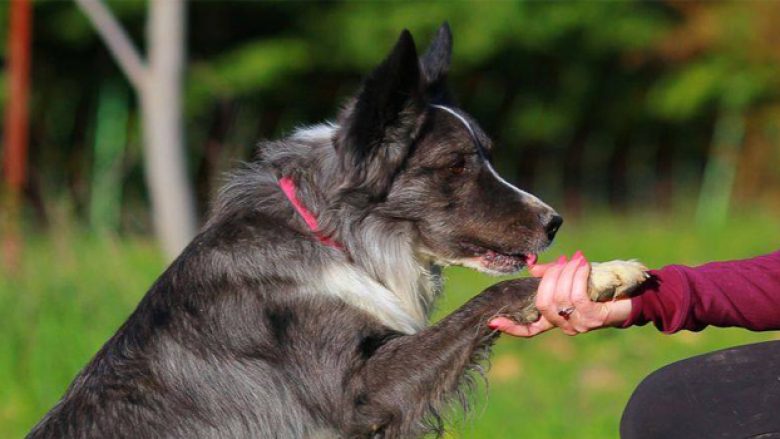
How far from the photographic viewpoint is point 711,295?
11.4ft

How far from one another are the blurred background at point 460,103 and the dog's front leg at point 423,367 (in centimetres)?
32

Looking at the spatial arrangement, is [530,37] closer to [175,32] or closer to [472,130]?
[175,32]

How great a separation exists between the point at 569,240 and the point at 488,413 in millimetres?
7758

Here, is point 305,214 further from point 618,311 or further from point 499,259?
point 618,311

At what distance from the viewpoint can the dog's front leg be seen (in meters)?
3.65

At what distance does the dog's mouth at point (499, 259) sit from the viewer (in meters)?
4.16

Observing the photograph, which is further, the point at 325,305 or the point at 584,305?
the point at 325,305

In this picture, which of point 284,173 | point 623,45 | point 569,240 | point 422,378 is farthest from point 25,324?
point 623,45

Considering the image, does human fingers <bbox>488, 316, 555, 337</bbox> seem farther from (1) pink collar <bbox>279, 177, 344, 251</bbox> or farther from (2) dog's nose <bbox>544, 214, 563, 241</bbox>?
(1) pink collar <bbox>279, 177, 344, 251</bbox>

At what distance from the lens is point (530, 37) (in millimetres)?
19250

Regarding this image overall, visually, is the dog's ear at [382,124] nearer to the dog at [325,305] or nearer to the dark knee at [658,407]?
the dog at [325,305]

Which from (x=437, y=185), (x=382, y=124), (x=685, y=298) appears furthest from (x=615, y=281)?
(x=382, y=124)

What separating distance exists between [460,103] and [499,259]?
0.84 m

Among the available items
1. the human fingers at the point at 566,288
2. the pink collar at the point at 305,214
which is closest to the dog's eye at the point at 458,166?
the pink collar at the point at 305,214
